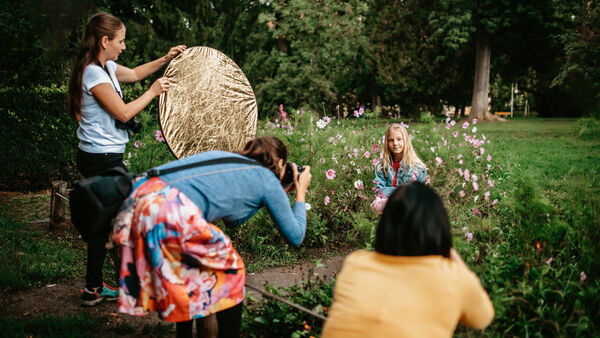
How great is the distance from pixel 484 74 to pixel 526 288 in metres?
20.7

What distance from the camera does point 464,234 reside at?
9.43 ft

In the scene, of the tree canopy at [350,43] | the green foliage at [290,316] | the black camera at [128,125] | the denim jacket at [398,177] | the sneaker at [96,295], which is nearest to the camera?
the green foliage at [290,316]

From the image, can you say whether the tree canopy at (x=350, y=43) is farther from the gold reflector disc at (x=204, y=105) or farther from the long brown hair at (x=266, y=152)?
the long brown hair at (x=266, y=152)

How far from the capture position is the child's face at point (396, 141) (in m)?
4.30

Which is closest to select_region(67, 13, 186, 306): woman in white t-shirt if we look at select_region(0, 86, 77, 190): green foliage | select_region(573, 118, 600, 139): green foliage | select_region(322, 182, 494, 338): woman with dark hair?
select_region(322, 182, 494, 338): woman with dark hair

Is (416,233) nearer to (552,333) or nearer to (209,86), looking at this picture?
(552,333)

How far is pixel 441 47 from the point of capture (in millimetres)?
21969

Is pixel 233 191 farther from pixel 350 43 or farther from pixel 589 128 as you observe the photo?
pixel 350 43

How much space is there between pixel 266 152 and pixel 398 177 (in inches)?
93.9

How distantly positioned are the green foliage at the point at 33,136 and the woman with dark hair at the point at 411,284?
7.38m

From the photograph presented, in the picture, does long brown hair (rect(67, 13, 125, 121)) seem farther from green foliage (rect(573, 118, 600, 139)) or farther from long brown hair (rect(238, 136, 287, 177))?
green foliage (rect(573, 118, 600, 139))

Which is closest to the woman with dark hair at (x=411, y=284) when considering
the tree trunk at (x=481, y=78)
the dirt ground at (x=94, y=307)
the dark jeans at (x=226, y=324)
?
the dark jeans at (x=226, y=324)

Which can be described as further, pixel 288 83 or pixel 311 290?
pixel 288 83

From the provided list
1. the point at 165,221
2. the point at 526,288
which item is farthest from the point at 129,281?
the point at 526,288
